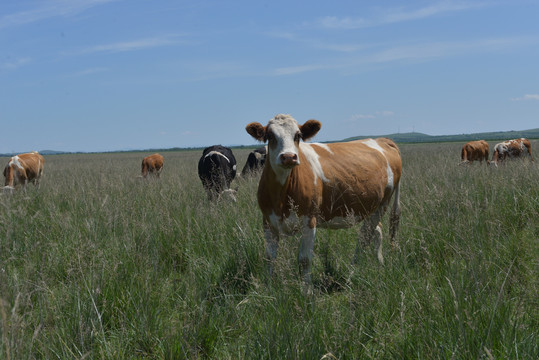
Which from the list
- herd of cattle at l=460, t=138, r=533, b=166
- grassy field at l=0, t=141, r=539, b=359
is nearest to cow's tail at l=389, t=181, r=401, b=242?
grassy field at l=0, t=141, r=539, b=359

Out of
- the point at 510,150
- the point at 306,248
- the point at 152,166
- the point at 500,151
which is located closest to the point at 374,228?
the point at 306,248

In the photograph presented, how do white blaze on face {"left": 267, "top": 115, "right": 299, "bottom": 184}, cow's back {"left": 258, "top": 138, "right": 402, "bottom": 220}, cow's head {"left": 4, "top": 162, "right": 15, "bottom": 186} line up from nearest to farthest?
white blaze on face {"left": 267, "top": 115, "right": 299, "bottom": 184}
cow's back {"left": 258, "top": 138, "right": 402, "bottom": 220}
cow's head {"left": 4, "top": 162, "right": 15, "bottom": 186}

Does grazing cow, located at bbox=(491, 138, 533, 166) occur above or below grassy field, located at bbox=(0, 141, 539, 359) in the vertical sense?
above

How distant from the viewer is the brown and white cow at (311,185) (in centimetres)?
406

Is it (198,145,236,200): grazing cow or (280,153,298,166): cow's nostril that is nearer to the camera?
(280,153,298,166): cow's nostril

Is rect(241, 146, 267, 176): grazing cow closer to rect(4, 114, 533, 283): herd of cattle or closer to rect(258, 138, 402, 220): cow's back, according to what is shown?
rect(4, 114, 533, 283): herd of cattle

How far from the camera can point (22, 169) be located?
12.4 metres

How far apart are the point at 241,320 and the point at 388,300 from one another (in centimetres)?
111

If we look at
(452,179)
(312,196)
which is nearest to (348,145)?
(312,196)

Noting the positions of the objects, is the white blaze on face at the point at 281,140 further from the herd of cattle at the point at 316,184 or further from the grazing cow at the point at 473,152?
the grazing cow at the point at 473,152

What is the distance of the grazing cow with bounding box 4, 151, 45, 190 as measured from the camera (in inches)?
467

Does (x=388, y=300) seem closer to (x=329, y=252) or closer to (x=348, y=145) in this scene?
(x=329, y=252)

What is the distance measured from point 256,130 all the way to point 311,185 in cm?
82

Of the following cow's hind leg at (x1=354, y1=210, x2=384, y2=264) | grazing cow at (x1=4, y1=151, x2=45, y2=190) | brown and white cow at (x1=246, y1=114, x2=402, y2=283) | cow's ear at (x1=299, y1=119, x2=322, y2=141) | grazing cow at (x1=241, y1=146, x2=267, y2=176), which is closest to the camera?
brown and white cow at (x1=246, y1=114, x2=402, y2=283)
